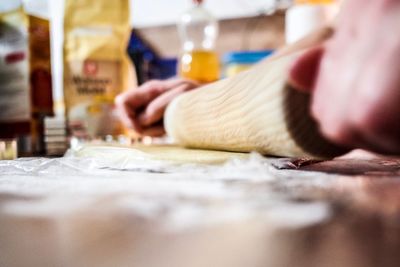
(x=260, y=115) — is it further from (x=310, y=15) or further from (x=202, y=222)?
(x=310, y=15)

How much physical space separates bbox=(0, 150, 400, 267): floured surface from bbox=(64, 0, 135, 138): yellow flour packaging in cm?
75

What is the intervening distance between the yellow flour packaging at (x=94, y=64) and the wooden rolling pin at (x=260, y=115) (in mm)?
586

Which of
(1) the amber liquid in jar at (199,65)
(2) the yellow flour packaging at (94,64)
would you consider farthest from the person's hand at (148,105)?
(1) the amber liquid in jar at (199,65)

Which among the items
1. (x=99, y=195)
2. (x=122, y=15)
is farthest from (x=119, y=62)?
(x=99, y=195)

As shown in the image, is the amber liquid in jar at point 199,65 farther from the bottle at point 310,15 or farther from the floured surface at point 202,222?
the floured surface at point 202,222

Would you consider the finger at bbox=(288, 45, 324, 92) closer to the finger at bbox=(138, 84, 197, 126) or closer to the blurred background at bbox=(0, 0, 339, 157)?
the finger at bbox=(138, 84, 197, 126)

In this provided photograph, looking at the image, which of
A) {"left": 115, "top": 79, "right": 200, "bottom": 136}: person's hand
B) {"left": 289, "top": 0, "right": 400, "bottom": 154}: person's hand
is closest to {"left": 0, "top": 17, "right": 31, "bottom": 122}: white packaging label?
{"left": 115, "top": 79, "right": 200, "bottom": 136}: person's hand

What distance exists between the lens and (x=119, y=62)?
111 centimetres

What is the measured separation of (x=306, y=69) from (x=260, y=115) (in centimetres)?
7

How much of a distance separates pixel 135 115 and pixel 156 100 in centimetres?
6

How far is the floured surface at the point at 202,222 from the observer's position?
0.16 metres

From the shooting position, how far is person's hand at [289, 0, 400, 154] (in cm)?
18

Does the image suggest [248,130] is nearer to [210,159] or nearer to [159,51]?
[210,159]

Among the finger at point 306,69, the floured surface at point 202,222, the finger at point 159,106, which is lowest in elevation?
the floured surface at point 202,222
